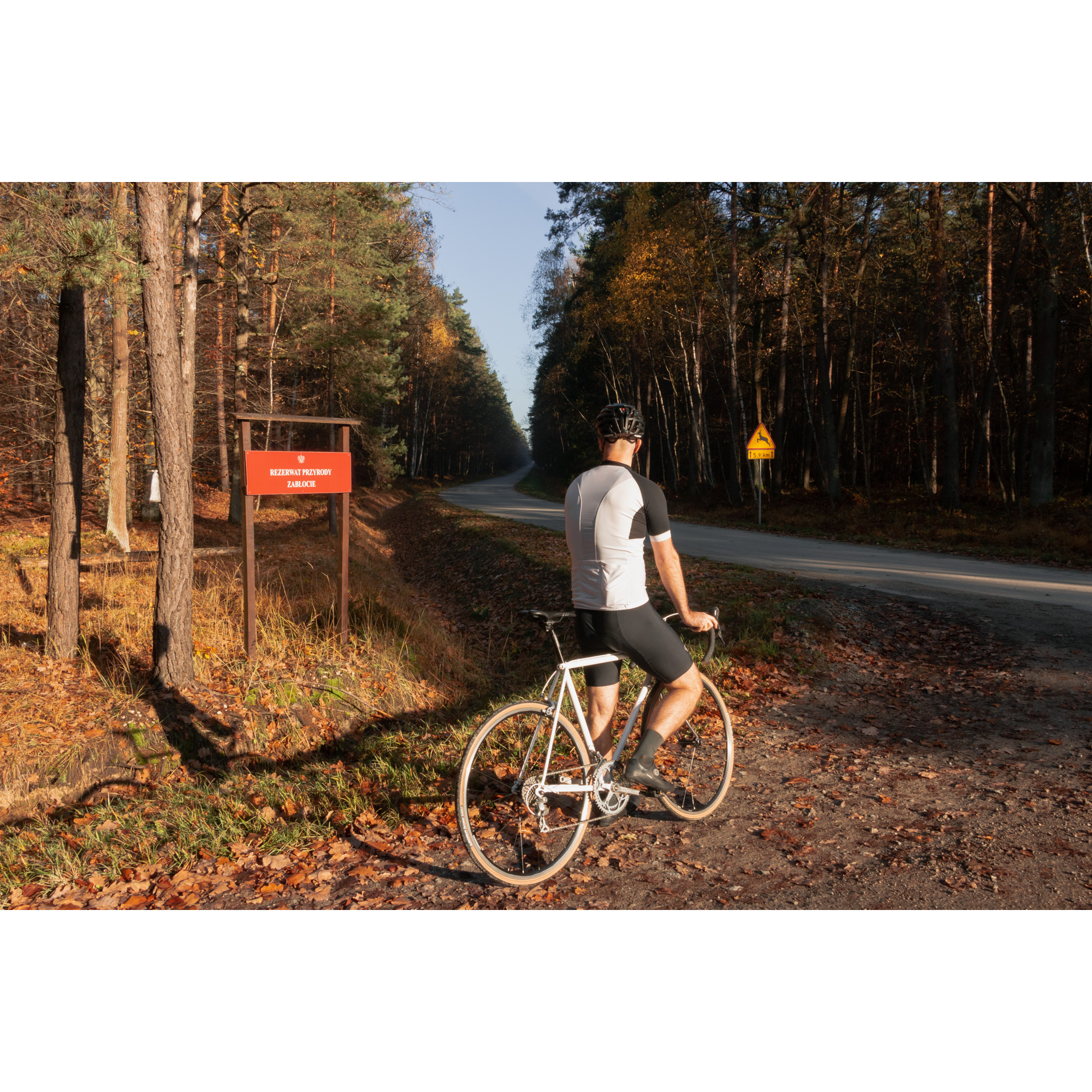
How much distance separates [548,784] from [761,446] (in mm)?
19033

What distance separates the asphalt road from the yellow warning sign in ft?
9.12

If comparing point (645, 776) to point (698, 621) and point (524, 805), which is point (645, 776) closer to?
point (524, 805)

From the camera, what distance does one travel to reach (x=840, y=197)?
877 inches

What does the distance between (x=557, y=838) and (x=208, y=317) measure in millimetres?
25206

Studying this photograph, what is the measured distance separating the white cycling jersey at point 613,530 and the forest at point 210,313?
17.5 ft

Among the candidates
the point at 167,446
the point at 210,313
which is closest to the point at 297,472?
the point at 167,446

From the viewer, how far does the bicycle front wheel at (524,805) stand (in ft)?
11.5

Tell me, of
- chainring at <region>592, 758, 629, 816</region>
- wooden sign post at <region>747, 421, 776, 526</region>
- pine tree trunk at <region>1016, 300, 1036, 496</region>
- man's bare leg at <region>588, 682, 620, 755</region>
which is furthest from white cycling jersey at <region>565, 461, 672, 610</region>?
pine tree trunk at <region>1016, 300, 1036, 496</region>

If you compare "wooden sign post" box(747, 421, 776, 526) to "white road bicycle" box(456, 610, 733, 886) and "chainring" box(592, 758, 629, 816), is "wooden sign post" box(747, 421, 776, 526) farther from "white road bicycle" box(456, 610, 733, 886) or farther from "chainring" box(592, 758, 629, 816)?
"chainring" box(592, 758, 629, 816)

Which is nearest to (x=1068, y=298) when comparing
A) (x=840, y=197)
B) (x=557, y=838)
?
(x=840, y=197)

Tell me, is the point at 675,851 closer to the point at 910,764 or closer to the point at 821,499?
the point at 910,764

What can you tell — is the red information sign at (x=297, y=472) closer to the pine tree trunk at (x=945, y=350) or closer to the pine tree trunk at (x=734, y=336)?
the pine tree trunk at (x=945, y=350)

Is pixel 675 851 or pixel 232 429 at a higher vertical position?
pixel 232 429

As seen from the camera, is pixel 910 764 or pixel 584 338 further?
pixel 584 338
